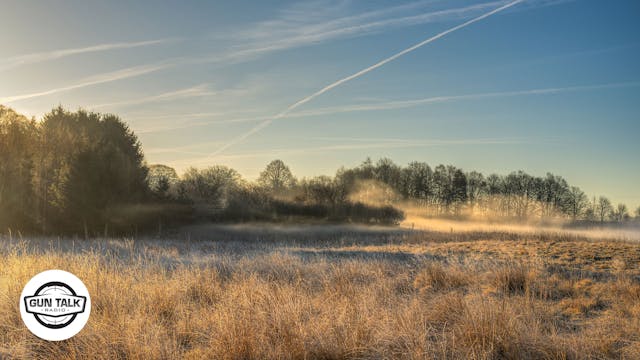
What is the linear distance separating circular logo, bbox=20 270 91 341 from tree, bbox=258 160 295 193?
1541 inches

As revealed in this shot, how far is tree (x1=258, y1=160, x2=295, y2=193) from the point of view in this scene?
146 ft

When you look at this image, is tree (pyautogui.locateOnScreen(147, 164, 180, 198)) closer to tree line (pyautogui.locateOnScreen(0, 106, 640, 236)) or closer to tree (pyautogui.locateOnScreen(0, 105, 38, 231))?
tree line (pyautogui.locateOnScreen(0, 106, 640, 236))

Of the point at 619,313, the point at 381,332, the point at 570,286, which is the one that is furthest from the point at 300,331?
the point at 570,286

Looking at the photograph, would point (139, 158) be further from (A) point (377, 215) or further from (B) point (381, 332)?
(B) point (381, 332)

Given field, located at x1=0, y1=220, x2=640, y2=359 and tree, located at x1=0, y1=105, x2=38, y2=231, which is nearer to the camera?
field, located at x1=0, y1=220, x2=640, y2=359

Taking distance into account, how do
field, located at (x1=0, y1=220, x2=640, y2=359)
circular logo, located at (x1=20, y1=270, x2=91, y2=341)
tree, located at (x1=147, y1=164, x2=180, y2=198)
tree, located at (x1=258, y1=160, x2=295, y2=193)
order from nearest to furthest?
circular logo, located at (x1=20, y1=270, x2=91, y2=341) < field, located at (x1=0, y1=220, x2=640, y2=359) < tree, located at (x1=147, y1=164, x2=180, y2=198) < tree, located at (x1=258, y1=160, x2=295, y2=193)

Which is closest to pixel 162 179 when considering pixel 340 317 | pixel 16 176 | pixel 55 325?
pixel 16 176

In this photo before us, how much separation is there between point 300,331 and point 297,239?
102 ft

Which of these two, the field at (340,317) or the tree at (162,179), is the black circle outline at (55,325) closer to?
the field at (340,317)

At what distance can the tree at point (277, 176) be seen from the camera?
1757 inches

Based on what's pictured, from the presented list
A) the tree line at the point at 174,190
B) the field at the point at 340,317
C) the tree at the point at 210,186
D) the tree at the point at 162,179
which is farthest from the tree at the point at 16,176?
the field at the point at 340,317

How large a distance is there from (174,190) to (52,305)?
37301 mm

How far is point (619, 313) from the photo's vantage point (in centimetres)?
812

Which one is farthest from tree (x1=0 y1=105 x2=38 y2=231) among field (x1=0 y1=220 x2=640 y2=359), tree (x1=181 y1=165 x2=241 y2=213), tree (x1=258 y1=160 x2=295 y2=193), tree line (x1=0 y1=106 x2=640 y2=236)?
field (x1=0 y1=220 x2=640 y2=359)
